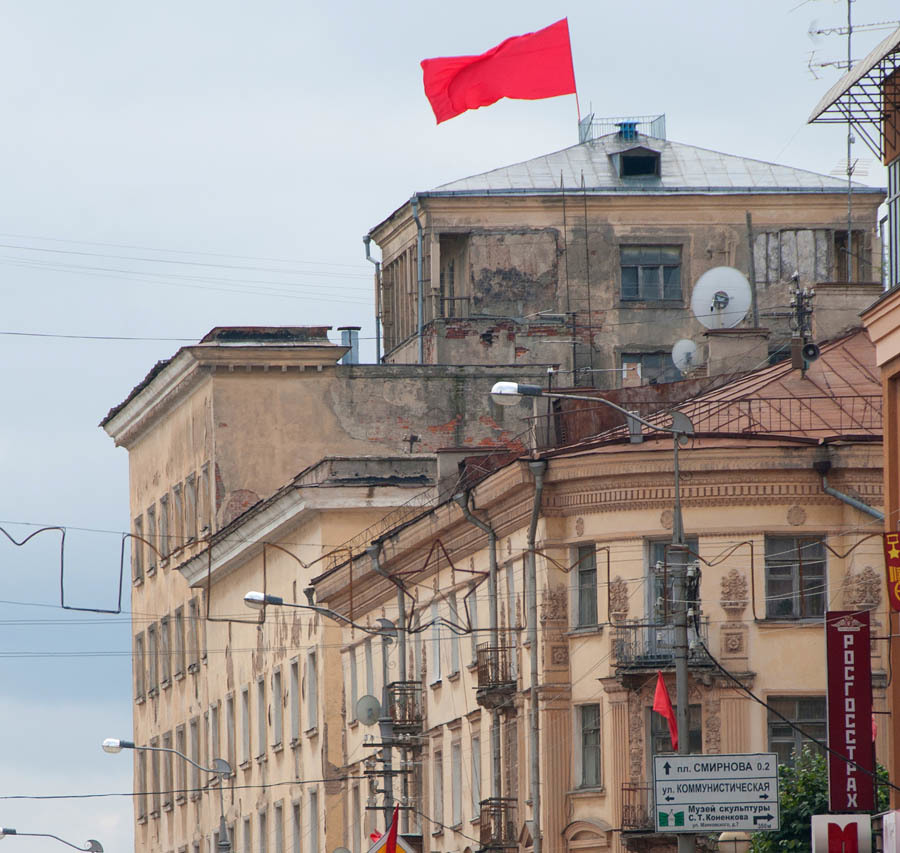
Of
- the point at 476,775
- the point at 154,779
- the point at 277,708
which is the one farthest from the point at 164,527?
the point at 476,775

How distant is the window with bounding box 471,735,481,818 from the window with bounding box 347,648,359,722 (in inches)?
421

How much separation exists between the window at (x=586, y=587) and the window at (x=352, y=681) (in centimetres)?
1510

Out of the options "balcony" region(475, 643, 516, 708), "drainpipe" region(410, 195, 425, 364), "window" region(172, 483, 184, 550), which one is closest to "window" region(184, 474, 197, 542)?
"window" region(172, 483, 184, 550)

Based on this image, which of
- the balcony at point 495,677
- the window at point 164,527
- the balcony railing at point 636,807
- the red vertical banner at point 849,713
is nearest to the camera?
the red vertical banner at point 849,713

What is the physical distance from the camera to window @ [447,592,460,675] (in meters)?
56.2

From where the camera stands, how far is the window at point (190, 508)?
269ft

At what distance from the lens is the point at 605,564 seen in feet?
165

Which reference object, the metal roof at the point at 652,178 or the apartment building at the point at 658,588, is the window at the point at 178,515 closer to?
the metal roof at the point at 652,178

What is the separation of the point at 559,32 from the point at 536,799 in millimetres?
15677

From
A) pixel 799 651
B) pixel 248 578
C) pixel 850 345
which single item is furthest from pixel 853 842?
pixel 248 578

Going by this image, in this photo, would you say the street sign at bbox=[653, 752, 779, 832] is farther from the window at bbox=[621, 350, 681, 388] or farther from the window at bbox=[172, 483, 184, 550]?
the window at bbox=[172, 483, 184, 550]

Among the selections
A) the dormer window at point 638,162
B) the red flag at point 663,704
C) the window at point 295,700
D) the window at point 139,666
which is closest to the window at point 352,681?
the window at point 295,700

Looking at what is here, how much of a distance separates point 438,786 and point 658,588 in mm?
9842

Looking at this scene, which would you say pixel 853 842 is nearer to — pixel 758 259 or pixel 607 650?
pixel 607 650
